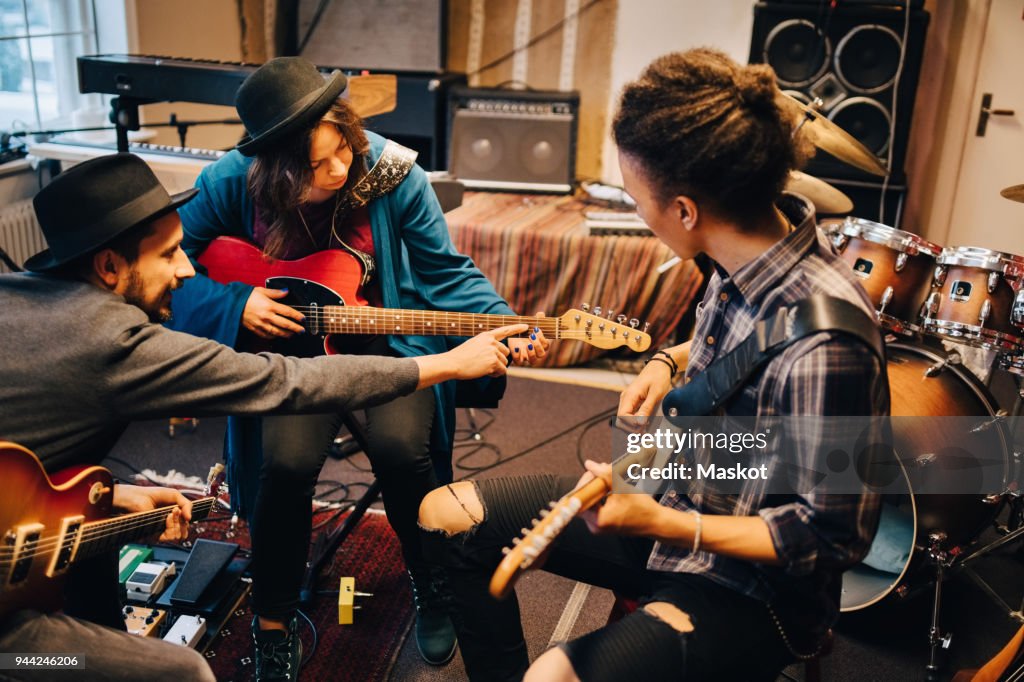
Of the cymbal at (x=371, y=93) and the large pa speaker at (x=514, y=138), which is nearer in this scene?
the cymbal at (x=371, y=93)

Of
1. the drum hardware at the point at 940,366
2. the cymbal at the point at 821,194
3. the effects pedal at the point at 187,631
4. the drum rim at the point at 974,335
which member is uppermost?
the cymbal at the point at 821,194

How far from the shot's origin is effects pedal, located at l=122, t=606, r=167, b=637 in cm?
203

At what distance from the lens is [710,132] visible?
125cm

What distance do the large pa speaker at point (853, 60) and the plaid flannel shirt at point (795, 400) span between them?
8.34 feet

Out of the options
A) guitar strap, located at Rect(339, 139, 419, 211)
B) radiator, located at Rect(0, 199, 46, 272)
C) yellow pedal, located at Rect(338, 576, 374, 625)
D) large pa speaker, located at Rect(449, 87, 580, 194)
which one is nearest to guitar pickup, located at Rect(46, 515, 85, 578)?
yellow pedal, located at Rect(338, 576, 374, 625)

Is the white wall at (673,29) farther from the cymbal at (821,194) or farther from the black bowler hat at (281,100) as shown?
the black bowler hat at (281,100)

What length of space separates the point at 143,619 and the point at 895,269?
2185 millimetres

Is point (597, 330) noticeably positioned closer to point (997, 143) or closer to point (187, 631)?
point (187, 631)

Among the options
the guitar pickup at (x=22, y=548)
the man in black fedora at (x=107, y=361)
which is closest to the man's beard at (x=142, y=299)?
the man in black fedora at (x=107, y=361)

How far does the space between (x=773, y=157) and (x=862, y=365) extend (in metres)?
0.33

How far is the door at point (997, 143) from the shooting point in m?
3.60

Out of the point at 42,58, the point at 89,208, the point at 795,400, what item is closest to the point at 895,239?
the point at 795,400

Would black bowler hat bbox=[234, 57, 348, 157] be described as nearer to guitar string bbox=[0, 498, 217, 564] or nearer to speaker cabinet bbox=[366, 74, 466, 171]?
guitar string bbox=[0, 498, 217, 564]

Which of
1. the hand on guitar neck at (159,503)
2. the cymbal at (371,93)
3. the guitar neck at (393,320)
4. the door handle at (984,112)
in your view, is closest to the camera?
the hand on guitar neck at (159,503)
